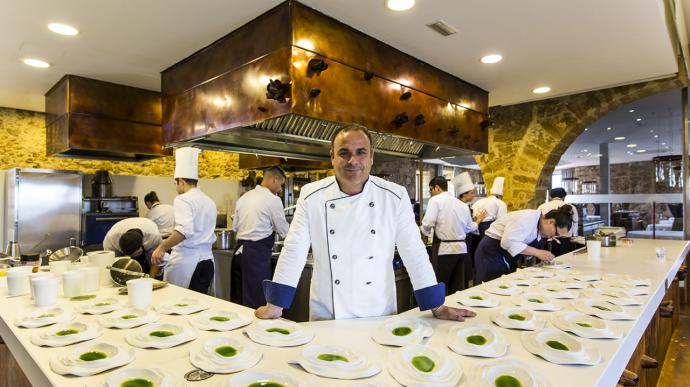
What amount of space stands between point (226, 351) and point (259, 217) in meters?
2.58

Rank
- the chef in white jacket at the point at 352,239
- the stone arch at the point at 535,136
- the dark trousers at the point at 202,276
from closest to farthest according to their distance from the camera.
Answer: the chef in white jacket at the point at 352,239 < the dark trousers at the point at 202,276 < the stone arch at the point at 535,136

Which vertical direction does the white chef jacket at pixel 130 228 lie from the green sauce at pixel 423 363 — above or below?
above

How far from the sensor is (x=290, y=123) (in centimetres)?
296

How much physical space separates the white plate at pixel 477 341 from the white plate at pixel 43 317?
1.45 metres

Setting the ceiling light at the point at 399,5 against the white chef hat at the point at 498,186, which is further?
the white chef hat at the point at 498,186

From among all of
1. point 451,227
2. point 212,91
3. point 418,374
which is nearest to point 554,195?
point 451,227

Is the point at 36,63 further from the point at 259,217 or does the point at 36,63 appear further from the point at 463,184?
the point at 463,184

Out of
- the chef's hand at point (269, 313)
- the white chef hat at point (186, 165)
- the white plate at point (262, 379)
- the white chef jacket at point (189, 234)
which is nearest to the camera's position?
the white plate at point (262, 379)

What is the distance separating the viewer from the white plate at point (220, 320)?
1.41 m

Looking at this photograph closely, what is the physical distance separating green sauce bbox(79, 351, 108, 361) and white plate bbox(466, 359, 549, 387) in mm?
1023

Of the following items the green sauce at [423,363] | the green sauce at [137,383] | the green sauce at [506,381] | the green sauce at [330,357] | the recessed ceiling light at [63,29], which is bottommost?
the green sauce at [137,383]

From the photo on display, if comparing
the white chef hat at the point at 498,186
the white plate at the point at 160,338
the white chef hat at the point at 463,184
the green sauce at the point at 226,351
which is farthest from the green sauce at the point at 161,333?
the white chef hat at the point at 498,186

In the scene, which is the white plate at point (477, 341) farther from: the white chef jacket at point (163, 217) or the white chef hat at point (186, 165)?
the white chef jacket at point (163, 217)

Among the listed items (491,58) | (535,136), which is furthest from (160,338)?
(535,136)
